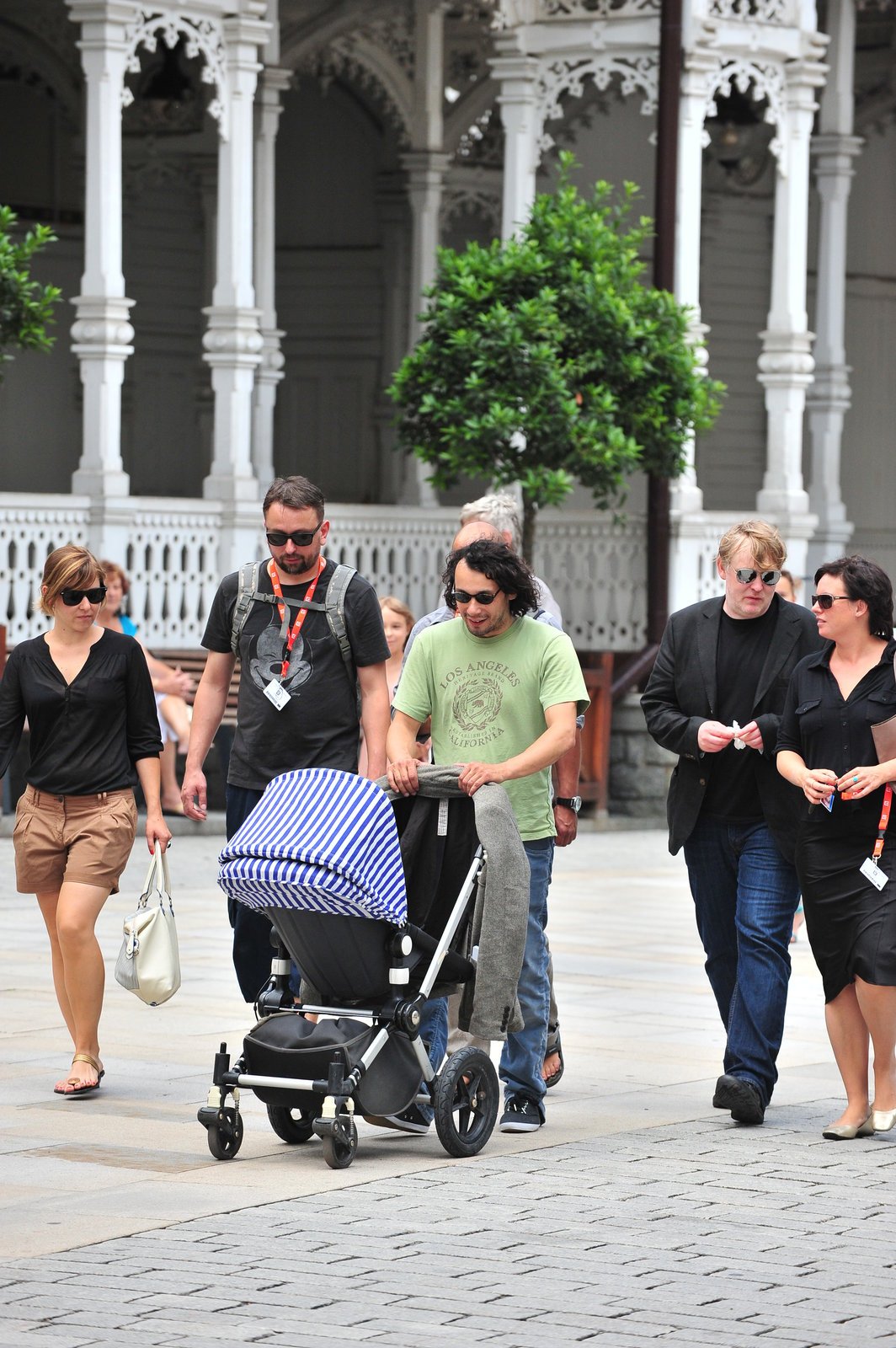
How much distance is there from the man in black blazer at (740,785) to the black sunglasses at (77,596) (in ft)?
5.75

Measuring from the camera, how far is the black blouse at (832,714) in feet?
26.1

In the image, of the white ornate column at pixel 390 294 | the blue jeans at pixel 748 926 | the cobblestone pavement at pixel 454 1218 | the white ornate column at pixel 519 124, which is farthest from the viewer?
the white ornate column at pixel 390 294

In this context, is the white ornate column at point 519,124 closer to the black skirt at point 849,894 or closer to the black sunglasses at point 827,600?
the black sunglasses at point 827,600

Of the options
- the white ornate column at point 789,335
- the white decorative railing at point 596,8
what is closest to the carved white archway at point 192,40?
the white decorative railing at point 596,8

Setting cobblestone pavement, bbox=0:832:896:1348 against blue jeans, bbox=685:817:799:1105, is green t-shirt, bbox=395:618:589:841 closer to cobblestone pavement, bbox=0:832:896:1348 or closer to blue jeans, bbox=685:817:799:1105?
blue jeans, bbox=685:817:799:1105

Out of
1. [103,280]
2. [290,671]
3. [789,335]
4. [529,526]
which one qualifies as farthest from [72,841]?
[789,335]

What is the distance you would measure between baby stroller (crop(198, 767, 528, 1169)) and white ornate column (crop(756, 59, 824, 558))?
494 inches

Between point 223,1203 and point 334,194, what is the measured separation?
18.4 metres

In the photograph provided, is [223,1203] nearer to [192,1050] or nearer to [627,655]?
[192,1050]

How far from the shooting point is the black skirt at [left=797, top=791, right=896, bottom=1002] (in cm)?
786

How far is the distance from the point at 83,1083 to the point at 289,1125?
938 millimetres

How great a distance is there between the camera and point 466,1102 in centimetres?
739

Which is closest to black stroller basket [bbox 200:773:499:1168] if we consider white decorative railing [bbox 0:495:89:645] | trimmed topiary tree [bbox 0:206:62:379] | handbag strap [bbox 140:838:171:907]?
handbag strap [bbox 140:838:171:907]

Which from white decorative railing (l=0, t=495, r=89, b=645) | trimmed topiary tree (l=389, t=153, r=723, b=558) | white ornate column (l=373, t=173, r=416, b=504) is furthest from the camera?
white ornate column (l=373, t=173, r=416, b=504)
